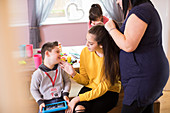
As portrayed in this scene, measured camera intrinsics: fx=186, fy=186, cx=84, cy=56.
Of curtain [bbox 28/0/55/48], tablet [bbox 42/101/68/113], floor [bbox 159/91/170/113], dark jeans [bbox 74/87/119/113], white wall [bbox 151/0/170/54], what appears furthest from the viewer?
curtain [bbox 28/0/55/48]

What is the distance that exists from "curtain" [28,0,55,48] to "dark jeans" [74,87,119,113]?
298cm

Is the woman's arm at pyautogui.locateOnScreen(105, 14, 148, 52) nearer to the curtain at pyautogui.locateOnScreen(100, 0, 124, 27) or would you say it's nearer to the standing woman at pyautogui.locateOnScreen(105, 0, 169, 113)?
the standing woman at pyautogui.locateOnScreen(105, 0, 169, 113)

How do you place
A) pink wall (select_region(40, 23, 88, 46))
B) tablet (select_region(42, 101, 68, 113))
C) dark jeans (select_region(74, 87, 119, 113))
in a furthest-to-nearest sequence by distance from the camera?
pink wall (select_region(40, 23, 88, 46)), dark jeans (select_region(74, 87, 119, 113)), tablet (select_region(42, 101, 68, 113))

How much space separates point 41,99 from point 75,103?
0.27 meters

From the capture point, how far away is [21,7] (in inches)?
7.0

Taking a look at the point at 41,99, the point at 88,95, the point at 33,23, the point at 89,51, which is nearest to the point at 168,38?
the point at 89,51

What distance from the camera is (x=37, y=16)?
13.8ft

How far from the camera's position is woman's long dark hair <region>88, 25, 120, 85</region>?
1.48m

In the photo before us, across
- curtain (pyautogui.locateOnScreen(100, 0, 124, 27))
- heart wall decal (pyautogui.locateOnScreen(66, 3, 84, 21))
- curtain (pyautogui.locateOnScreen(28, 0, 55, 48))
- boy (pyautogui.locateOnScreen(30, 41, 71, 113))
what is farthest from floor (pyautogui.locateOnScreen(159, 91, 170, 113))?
curtain (pyautogui.locateOnScreen(28, 0, 55, 48))

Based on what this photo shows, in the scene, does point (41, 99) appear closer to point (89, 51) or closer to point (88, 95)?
point (88, 95)

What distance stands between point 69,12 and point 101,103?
126 inches

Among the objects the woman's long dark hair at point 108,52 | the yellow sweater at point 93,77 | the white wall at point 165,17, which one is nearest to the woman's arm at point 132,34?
the woman's long dark hair at point 108,52

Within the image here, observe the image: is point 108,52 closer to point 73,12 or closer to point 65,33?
point 65,33

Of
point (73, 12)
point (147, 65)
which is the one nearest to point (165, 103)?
point (147, 65)
